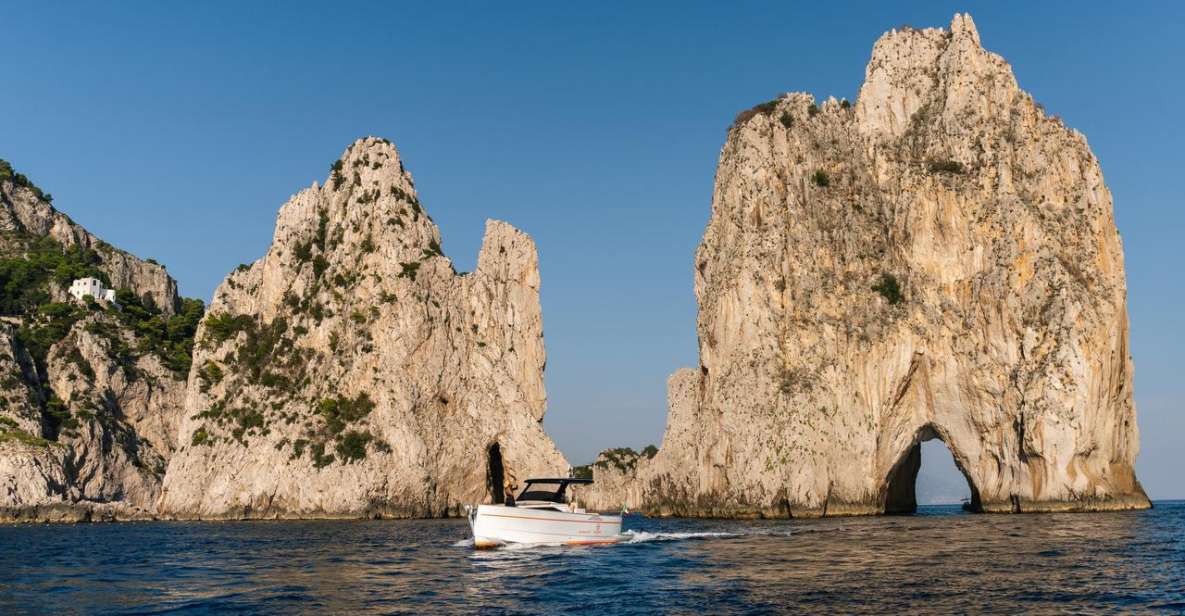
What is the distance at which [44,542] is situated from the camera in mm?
60156

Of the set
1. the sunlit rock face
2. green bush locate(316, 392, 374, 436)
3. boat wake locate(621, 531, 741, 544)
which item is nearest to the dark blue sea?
boat wake locate(621, 531, 741, 544)

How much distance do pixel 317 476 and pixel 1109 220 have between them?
81.7 m

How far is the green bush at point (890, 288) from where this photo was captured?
90000mm

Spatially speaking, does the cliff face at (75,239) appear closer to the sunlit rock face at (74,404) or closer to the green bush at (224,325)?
the sunlit rock face at (74,404)

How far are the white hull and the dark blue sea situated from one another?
0.79 metres

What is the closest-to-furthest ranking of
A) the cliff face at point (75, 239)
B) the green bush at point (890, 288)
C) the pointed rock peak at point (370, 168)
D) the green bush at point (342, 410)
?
the green bush at point (890, 288), the green bush at point (342, 410), the pointed rock peak at point (370, 168), the cliff face at point (75, 239)

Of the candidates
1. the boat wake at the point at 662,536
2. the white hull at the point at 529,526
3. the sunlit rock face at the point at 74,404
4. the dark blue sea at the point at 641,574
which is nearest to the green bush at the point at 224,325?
the sunlit rock face at the point at 74,404

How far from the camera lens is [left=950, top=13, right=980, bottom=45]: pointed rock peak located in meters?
96.6

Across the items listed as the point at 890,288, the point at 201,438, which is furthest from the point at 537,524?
the point at 201,438

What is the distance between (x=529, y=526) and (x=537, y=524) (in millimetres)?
450

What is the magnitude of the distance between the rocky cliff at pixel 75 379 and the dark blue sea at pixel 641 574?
44.4m

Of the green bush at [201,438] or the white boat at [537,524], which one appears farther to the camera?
the green bush at [201,438]

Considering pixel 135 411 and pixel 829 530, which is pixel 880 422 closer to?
pixel 829 530

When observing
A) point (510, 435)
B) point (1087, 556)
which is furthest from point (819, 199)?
point (1087, 556)
